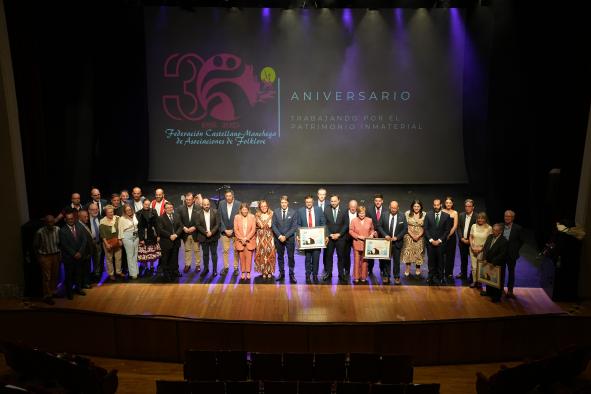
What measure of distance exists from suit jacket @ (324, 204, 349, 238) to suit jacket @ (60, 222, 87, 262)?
3611 mm

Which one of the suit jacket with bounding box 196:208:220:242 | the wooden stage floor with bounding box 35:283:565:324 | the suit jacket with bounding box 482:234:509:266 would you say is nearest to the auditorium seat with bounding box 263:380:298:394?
the wooden stage floor with bounding box 35:283:565:324

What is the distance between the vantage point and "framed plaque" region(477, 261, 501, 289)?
8159mm

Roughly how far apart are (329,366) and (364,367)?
0.40 meters

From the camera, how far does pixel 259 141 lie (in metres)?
12.5

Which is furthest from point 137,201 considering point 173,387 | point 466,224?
point 466,224

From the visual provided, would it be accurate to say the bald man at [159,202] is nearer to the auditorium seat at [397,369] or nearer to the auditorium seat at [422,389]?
the auditorium seat at [397,369]

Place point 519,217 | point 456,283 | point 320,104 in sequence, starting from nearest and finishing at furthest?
1. point 456,283
2. point 519,217
3. point 320,104

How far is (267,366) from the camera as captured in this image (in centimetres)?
659

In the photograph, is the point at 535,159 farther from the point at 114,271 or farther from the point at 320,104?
the point at 114,271

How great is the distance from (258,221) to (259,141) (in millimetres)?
4000

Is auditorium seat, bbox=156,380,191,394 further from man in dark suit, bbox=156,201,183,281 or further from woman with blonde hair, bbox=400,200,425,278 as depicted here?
woman with blonde hair, bbox=400,200,425,278

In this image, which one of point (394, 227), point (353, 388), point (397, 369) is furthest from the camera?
Answer: point (394, 227)

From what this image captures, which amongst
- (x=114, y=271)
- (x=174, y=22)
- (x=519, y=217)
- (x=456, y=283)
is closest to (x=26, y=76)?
(x=114, y=271)

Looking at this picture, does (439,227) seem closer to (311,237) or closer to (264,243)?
(311,237)
